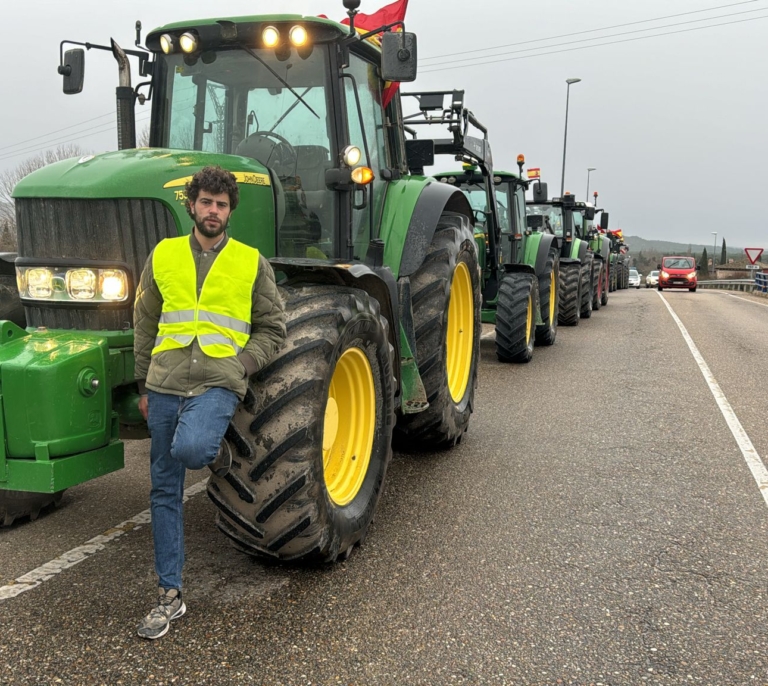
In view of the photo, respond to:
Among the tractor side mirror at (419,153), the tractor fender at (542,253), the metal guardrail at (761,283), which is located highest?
the tractor side mirror at (419,153)

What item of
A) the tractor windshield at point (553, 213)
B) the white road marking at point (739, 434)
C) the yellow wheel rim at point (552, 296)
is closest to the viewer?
the white road marking at point (739, 434)

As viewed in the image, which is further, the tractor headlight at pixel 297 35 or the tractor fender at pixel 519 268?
the tractor fender at pixel 519 268

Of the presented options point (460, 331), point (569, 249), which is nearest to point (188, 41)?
point (460, 331)

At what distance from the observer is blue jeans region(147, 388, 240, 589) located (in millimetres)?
2709

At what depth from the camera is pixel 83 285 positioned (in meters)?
3.36

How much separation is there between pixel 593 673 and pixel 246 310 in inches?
72.5

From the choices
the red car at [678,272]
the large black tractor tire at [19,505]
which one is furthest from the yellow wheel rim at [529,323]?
the red car at [678,272]

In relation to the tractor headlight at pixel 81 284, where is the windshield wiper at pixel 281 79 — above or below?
above

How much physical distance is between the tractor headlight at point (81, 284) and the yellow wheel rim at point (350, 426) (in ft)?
3.84

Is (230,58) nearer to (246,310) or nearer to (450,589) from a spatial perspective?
(246,310)

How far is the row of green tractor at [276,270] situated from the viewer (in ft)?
9.84

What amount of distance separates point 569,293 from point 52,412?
11816mm

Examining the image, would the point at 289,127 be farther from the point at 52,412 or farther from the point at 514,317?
the point at 514,317

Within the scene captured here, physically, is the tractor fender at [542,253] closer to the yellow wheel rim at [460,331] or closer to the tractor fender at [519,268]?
the tractor fender at [519,268]
